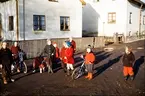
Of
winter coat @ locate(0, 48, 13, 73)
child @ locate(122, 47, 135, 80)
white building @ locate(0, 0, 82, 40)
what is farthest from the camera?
white building @ locate(0, 0, 82, 40)

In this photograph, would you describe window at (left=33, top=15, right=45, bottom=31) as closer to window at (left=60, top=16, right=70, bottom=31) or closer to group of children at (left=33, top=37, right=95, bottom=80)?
window at (left=60, top=16, right=70, bottom=31)

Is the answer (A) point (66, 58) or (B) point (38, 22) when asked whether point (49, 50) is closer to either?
(A) point (66, 58)

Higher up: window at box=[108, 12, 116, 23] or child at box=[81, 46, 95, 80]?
window at box=[108, 12, 116, 23]

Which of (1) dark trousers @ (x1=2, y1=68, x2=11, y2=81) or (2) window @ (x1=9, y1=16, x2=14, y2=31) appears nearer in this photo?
(1) dark trousers @ (x1=2, y1=68, x2=11, y2=81)

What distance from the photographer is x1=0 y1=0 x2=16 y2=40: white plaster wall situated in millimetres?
21984

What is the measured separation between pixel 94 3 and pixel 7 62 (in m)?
26.8

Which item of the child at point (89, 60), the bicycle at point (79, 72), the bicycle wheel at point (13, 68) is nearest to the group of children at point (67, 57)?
the child at point (89, 60)

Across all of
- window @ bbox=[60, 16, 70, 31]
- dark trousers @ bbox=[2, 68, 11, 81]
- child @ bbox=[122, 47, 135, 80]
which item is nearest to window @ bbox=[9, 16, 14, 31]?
window @ bbox=[60, 16, 70, 31]

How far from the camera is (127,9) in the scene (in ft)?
104

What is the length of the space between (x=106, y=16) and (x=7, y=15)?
1506 cm

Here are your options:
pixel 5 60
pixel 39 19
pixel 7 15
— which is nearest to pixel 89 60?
pixel 5 60

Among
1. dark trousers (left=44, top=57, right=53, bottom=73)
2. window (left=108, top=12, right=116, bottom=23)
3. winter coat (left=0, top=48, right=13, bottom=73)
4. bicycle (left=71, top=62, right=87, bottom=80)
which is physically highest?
window (left=108, top=12, right=116, bottom=23)

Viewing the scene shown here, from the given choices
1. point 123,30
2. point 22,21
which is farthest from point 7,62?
point 123,30

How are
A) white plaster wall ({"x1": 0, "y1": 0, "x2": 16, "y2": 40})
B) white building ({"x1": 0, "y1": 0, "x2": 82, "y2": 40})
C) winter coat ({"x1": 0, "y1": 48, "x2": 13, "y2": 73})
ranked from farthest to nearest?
1. white plaster wall ({"x1": 0, "y1": 0, "x2": 16, "y2": 40})
2. white building ({"x1": 0, "y1": 0, "x2": 82, "y2": 40})
3. winter coat ({"x1": 0, "y1": 48, "x2": 13, "y2": 73})
